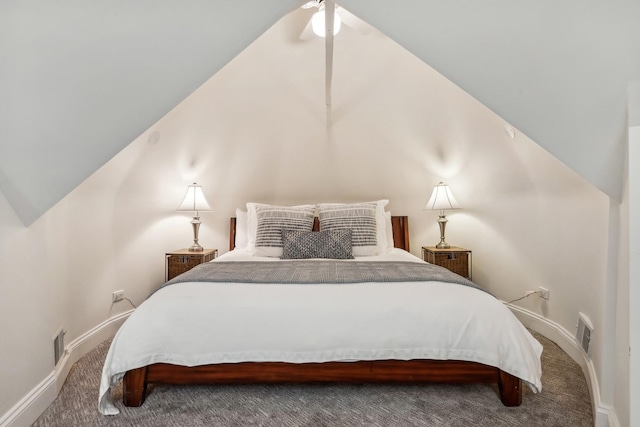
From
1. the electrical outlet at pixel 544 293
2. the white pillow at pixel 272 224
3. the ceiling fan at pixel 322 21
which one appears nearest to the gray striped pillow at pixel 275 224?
the white pillow at pixel 272 224

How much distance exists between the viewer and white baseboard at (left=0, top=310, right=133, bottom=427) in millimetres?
1416

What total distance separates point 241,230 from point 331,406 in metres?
2.14

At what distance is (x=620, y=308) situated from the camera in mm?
1351

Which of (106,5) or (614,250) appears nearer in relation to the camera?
(106,5)

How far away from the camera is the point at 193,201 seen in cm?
320

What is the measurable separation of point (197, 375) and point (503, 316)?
155 cm

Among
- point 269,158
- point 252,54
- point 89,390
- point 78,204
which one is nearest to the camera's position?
point 89,390

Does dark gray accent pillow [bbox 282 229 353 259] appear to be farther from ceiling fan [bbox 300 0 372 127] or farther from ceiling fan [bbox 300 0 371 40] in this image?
ceiling fan [bbox 300 0 371 40]

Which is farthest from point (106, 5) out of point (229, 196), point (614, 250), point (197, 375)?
point (229, 196)

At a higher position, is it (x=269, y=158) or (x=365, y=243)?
(x=269, y=158)

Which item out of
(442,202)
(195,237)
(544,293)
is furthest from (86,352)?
(544,293)

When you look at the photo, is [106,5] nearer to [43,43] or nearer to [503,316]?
[43,43]

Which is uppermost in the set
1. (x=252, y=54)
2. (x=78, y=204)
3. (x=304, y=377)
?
(x=252, y=54)

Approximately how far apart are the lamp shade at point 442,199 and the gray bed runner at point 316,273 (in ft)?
4.16
